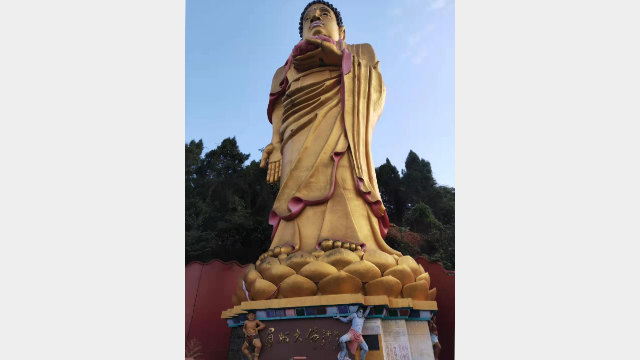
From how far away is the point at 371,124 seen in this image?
4699 mm

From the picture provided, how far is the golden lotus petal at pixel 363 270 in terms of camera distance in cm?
329

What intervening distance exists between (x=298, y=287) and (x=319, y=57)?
2.69 m

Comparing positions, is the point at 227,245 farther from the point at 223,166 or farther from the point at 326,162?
the point at 326,162

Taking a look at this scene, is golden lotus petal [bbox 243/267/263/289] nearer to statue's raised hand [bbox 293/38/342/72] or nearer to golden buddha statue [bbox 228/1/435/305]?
golden buddha statue [bbox 228/1/435/305]

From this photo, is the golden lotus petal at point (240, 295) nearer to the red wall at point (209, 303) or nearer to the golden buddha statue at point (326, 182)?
the golden buddha statue at point (326, 182)

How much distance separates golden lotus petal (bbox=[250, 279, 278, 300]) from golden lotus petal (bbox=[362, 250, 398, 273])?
77 centimetres

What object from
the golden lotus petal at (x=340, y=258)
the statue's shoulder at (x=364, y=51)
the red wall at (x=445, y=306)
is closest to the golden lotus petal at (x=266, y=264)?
the golden lotus petal at (x=340, y=258)

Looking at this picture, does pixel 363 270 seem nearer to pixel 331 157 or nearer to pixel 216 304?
pixel 331 157

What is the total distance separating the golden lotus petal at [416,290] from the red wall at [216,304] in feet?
3.76

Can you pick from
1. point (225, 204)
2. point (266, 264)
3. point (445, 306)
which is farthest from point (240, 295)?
point (225, 204)

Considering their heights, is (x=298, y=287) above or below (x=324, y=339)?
above

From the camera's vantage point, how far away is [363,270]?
3.30 m

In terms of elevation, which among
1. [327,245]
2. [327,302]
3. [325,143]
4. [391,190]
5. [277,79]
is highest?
[277,79]

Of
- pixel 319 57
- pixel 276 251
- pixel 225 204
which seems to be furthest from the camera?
pixel 225 204
